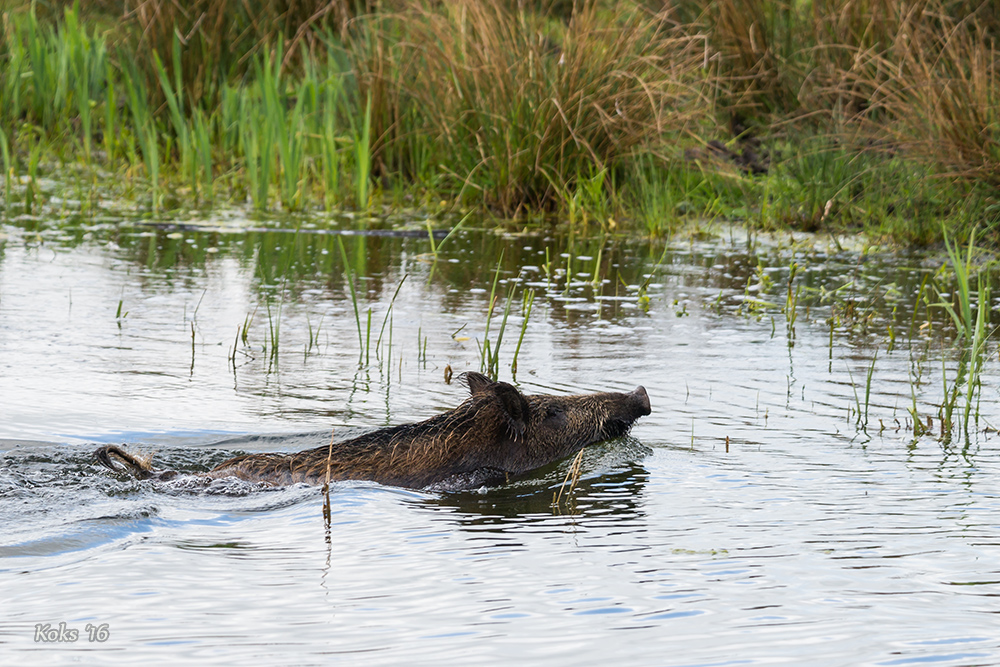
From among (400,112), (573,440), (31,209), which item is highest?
(400,112)

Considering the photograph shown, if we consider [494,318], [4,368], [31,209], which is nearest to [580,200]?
[494,318]

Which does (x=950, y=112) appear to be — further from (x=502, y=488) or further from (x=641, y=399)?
(x=502, y=488)

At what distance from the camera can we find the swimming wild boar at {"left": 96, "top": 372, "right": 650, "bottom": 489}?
466cm

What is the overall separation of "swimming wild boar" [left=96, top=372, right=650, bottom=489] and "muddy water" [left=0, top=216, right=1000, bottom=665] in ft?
0.39

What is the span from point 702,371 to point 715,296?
200cm

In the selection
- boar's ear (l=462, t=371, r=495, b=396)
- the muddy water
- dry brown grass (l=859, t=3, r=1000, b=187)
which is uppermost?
dry brown grass (l=859, t=3, r=1000, b=187)

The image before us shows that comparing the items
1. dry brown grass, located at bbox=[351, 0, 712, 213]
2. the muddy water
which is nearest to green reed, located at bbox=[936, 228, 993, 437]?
the muddy water

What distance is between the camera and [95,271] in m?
8.66

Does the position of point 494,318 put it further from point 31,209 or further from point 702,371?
point 31,209

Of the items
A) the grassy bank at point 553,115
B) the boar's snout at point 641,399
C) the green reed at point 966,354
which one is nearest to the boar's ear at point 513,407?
the boar's snout at point 641,399

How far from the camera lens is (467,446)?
4.98 m

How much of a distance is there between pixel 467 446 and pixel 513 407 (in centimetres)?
23

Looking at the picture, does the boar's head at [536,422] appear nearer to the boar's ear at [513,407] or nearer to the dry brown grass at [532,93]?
the boar's ear at [513,407]

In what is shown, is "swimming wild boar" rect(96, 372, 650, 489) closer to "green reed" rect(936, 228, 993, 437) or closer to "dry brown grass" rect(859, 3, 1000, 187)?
"green reed" rect(936, 228, 993, 437)
